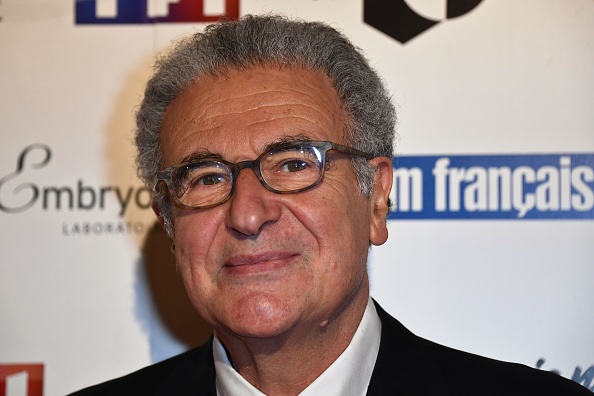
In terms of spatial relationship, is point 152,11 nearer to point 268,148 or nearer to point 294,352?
point 268,148

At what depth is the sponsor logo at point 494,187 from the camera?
206 cm

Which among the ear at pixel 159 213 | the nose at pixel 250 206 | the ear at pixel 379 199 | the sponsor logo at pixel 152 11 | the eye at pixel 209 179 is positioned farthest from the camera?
the sponsor logo at pixel 152 11

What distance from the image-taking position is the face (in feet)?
4.93

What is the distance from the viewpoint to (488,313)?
6.84 ft

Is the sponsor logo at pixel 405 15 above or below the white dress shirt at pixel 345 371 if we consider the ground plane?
above

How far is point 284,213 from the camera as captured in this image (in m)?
1.51

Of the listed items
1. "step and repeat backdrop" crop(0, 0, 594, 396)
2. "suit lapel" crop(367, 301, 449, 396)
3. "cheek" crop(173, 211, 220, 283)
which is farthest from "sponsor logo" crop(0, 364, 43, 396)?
"suit lapel" crop(367, 301, 449, 396)

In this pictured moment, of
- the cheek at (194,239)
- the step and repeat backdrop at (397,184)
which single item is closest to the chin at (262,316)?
the cheek at (194,239)

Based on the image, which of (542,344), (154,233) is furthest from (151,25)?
(542,344)

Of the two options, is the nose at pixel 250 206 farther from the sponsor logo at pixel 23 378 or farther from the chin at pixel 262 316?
the sponsor logo at pixel 23 378

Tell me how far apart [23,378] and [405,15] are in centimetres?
146

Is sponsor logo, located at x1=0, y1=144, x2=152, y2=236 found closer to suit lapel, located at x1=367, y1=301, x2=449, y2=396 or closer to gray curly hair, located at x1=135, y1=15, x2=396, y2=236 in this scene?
gray curly hair, located at x1=135, y1=15, x2=396, y2=236

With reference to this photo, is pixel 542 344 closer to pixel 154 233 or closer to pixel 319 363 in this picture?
pixel 319 363

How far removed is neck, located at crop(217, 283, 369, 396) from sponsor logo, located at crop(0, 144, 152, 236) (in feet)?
2.16
